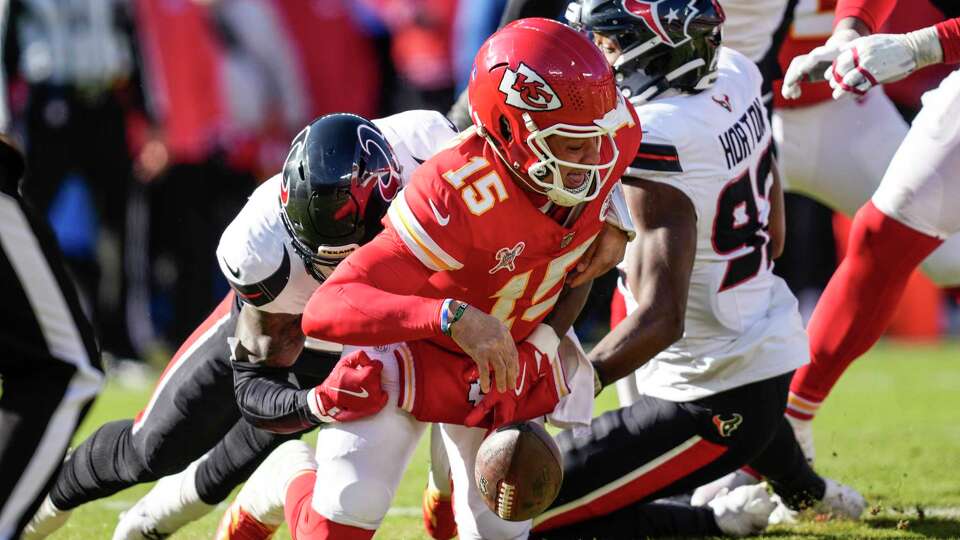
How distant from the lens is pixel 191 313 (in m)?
10.2

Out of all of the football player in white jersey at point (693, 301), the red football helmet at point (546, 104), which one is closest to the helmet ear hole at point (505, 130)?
the red football helmet at point (546, 104)

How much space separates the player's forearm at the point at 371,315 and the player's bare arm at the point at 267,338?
22.6 inches

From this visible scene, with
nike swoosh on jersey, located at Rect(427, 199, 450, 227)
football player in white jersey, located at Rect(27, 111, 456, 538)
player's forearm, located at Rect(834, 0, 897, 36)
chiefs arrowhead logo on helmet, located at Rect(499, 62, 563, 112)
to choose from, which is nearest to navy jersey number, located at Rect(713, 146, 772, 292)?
player's forearm, located at Rect(834, 0, 897, 36)

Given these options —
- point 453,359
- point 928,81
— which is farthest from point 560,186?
point 928,81

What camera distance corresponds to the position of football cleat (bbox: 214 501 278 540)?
3852mm

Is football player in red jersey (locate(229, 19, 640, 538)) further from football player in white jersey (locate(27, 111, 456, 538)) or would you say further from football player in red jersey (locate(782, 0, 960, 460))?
football player in red jersey (locate(782, 0, 960, 460))

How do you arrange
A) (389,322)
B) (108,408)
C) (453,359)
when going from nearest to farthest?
(389,322), (453,359), (108,408)

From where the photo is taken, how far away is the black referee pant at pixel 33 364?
316 centimetres

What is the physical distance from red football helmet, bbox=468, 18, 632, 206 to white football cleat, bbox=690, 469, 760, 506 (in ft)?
5.02

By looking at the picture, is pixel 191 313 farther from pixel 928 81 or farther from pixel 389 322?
pixel 389 322

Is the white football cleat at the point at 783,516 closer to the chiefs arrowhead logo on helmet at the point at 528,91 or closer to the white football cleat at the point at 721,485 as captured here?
the white football cleat at the point at 721,485

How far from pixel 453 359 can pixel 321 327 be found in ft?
1.31

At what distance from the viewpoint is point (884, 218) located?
4.79 metres

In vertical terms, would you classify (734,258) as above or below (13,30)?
above
